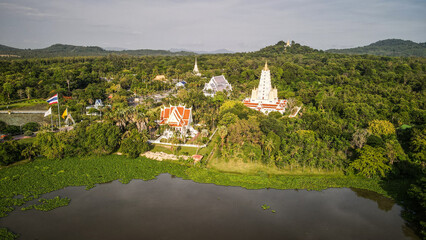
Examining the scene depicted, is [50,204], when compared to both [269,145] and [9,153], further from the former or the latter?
[269,145]

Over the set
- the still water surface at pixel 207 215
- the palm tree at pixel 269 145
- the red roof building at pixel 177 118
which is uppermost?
the red roof building at pixel 177 118

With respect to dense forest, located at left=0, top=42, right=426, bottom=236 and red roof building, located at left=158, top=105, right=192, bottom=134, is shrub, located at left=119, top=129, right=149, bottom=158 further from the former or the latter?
red roof building, located at left=158, top=105, right=192, bottom=134

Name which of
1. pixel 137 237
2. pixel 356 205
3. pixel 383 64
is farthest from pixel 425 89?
pixel 137 237

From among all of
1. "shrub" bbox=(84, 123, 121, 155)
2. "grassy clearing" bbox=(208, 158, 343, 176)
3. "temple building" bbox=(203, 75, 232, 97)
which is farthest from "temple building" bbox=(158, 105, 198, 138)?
"temple building" bbox=(203, 75, 232, 97)

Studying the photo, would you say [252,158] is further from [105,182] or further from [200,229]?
[105,182]

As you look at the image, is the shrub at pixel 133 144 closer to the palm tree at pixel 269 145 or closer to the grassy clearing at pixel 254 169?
the grassy clearing at pixel 254 169

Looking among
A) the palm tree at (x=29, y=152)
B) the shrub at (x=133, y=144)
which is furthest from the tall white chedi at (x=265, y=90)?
the palm tree at (x=29, y=152)
